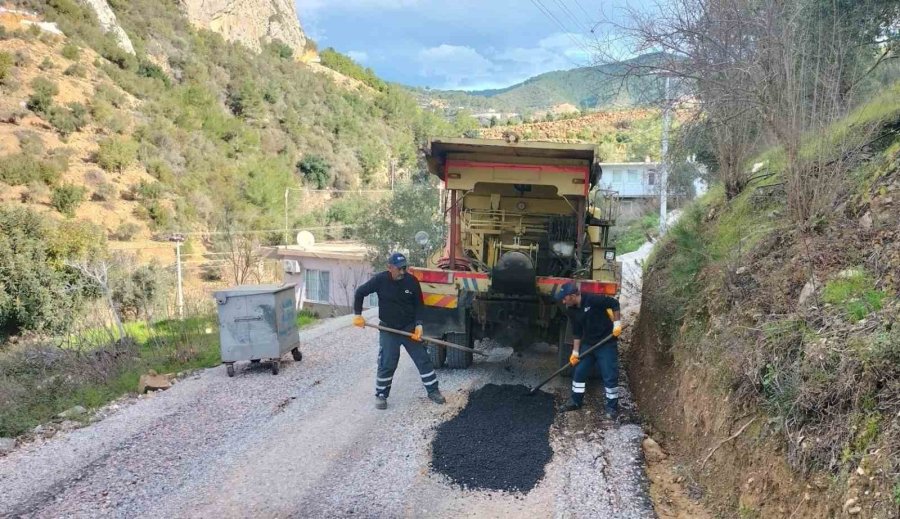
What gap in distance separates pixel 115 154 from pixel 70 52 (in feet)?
28.7

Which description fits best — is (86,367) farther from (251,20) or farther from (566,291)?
(251,20)

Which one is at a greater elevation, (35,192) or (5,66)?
(5,66)

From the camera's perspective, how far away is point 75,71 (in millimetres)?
32125

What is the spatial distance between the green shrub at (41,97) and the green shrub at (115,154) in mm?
2873

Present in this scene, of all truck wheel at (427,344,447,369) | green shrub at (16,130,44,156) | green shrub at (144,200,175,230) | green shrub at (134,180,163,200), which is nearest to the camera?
truck wheel at (427,344,447,369)

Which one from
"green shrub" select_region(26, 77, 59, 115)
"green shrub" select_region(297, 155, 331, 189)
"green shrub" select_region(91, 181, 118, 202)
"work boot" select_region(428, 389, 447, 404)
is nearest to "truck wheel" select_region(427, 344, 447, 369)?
"work boot" select_region(428, 389, 447, 404)

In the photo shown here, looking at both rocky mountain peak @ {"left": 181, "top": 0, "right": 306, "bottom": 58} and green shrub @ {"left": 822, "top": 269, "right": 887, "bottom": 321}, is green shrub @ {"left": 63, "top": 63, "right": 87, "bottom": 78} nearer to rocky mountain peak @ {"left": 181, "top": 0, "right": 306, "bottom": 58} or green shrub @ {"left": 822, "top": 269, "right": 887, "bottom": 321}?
rocky mountain peak @ {"left": 181, "top": 0, "right": 306, "bottom": 58}

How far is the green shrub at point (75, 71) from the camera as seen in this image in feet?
105

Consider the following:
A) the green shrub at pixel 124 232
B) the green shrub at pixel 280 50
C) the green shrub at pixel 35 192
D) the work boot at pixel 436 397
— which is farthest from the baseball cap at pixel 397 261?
the green shrub at pixel 280 50

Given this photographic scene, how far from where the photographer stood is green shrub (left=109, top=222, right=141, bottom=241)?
2627 centimetres

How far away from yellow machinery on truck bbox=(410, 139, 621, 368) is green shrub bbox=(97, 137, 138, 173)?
87.4 ft

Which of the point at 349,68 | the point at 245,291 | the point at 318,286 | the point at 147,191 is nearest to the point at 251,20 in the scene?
the point at 349,68

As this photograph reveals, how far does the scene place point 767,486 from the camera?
3432 millimetres

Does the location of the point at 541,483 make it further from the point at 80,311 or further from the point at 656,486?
the point at 80,311
